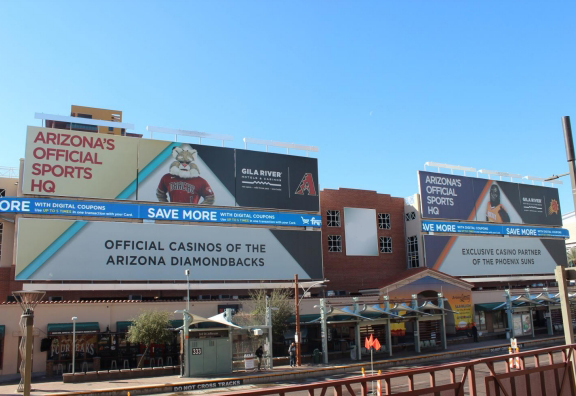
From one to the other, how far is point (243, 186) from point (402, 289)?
1847cm

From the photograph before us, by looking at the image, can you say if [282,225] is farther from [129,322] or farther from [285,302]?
[129,322]

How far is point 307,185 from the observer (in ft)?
178

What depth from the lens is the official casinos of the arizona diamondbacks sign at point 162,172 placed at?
143 ft

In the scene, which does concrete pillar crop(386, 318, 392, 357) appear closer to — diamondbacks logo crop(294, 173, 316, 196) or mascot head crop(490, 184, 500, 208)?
diamondbacks logo crop(294, 173, 316, 196)

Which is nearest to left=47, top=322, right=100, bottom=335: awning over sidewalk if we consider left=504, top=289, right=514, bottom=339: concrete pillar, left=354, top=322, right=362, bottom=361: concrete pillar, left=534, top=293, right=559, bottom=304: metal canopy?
left=354, top=322, right=362, bottom=361: concrete pillar

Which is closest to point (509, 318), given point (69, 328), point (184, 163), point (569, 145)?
point (184, 163)

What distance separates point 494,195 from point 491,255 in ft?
27.3

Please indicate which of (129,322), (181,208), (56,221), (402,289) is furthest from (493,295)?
(56,221)

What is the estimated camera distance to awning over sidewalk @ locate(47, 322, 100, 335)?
3456cm

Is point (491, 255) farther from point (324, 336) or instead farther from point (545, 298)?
point (324, 336)

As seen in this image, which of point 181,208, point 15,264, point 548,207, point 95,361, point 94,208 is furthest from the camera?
point 548,207

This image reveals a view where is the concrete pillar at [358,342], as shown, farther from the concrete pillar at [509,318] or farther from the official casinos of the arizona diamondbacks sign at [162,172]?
the concrete pillar at [509,318]

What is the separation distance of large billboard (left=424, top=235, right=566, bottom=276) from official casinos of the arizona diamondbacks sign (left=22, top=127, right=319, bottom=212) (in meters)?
16.7

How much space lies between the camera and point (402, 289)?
51125 mm
